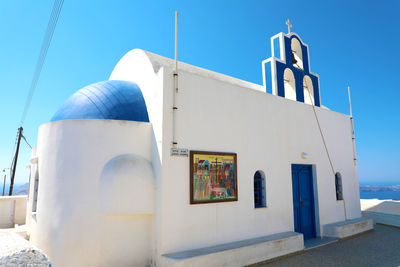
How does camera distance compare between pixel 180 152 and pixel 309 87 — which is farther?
pixel 309 87

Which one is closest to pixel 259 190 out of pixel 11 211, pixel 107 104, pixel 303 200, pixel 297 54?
pixel 303 200

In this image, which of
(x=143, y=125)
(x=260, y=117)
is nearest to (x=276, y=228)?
(x=260, y=117)

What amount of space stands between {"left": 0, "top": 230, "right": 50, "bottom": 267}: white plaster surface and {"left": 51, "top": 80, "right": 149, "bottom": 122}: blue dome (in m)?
4.78

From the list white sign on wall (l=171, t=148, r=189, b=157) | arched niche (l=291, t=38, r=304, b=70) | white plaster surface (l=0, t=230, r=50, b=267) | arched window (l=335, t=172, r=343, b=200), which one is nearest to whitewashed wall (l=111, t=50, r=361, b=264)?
white sign on wall (l=171, t=148, r=189, b=157)

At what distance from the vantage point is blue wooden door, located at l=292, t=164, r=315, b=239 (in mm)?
9094

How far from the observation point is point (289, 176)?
345 inches

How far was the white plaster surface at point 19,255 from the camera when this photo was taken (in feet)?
6.19

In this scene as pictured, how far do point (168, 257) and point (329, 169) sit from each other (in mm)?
7290

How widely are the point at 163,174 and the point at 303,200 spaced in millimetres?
5616

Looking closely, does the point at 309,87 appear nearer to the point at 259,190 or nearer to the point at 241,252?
the point at 259,190

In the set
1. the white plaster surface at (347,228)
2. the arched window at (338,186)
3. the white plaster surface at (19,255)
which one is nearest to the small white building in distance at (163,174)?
the white plaster surface at (347,228)

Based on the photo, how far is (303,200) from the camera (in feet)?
30.7

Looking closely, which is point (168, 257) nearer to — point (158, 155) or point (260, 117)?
point (158, 155)

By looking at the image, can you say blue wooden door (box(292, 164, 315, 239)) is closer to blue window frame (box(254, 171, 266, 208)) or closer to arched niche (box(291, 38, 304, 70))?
blue window frame (box(254, 171, 266, 208))
